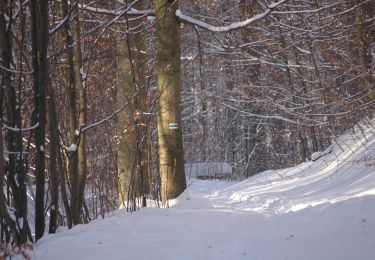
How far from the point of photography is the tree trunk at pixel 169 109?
6195 mm

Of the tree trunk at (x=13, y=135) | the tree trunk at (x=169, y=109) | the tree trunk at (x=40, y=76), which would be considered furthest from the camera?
the tree trunk at (x=169, y=109)

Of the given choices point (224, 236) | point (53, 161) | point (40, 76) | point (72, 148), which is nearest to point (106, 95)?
point (72, 148)

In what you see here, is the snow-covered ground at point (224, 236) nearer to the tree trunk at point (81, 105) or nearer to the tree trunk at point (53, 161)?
the tree trunk at point (53, 161)

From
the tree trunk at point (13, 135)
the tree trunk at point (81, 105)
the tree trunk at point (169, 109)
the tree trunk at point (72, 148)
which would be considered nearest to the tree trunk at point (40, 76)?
the tree trunk at point (13, 135)

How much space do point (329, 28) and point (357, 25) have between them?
1374mm

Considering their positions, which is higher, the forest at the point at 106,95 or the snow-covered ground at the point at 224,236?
the forest at the point at 106,95

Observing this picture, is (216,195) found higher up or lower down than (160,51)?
lower down

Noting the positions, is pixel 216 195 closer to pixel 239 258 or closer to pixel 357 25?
pixel 357 25

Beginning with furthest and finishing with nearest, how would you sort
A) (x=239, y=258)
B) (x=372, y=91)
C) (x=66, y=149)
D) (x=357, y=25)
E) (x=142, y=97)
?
(x=357, y=25), (x=372, y=91), (x=142, y=97), (x=66, y=149), (x=239, y=258)

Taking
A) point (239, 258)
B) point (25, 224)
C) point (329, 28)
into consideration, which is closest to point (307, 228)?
point (239, 258)

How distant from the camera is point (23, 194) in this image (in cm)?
378

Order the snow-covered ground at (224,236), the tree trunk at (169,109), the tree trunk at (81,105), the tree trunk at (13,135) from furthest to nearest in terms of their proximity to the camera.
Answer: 1. the tree trunk at (169,109)
2. the tree trunk at (81,105)
3. the tree trunk at (13,135)
4. the snow-covered ground at (224,236)

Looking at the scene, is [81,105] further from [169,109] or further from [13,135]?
[13,135]

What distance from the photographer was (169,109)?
6258mm
